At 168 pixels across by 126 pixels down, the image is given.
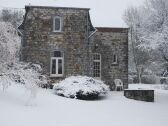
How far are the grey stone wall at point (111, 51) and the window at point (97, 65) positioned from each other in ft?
0.90

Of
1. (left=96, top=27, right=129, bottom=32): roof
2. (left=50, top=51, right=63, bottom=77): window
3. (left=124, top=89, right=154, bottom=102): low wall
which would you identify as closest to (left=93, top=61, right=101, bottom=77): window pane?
(left=96, top=27, right=129, bottom=32): roof

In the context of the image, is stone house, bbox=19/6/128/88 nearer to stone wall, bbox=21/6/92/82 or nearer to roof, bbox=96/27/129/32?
stone wall, bbox=21/6/92/82

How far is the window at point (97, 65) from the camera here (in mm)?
30172

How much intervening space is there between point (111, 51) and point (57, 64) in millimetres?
5223

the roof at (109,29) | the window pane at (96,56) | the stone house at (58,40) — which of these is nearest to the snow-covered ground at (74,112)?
the stone house at (58,40)

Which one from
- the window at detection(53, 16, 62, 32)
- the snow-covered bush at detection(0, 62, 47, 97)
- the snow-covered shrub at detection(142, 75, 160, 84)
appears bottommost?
the snow-covered bush at detection(0, 62, 47, 97)

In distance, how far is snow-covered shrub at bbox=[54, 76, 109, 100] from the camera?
898 inches

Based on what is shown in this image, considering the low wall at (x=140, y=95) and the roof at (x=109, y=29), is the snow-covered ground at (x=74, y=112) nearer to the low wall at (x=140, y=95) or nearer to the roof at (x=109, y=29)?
the low wall at (x=140, y=95)

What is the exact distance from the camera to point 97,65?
99.2 ft

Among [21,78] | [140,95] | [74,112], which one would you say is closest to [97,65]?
[140,95]

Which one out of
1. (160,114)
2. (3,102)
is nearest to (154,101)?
(160,114)

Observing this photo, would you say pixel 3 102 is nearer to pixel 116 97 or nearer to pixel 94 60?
pixel 116 97

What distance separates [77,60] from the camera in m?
27.6

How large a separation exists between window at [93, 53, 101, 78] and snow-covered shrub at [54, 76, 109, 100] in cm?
585
